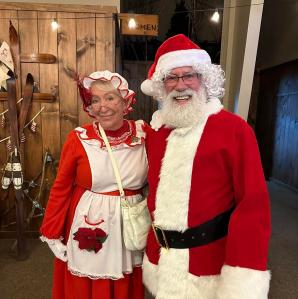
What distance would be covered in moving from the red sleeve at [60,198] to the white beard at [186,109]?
45 cm

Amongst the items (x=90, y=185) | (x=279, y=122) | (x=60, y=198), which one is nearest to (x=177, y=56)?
(x=90, y=185)

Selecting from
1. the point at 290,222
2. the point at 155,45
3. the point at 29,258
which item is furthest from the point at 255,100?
the point at 29,258

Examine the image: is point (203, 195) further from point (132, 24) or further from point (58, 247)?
point (132, 24)

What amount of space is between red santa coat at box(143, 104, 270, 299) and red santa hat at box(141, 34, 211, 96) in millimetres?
200

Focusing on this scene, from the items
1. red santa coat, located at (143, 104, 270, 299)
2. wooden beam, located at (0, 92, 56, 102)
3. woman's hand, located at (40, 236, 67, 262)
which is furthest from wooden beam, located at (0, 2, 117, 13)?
woman's hand, located at (40, 236, 67, 262)

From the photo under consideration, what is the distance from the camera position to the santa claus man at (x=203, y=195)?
102 cm

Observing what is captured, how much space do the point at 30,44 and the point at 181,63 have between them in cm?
193

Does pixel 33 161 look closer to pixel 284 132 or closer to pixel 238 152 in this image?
pixel 238 152

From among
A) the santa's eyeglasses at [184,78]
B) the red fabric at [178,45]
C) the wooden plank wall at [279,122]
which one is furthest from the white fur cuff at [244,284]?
the wooden plank wall at [279,122]

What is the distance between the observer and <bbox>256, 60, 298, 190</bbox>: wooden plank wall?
4.98 m

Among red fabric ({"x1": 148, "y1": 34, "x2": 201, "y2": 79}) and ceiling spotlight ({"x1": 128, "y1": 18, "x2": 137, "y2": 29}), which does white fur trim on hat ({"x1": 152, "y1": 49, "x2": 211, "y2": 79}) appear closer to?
red fabric ({"x1": 148, "y1": 34, "x2": 201, "y2": 79})

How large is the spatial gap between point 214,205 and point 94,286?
2.23ft

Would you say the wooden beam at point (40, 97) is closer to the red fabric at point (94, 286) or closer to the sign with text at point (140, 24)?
the sign with text at point (140, 24)

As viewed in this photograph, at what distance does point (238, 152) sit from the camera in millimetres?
1047
